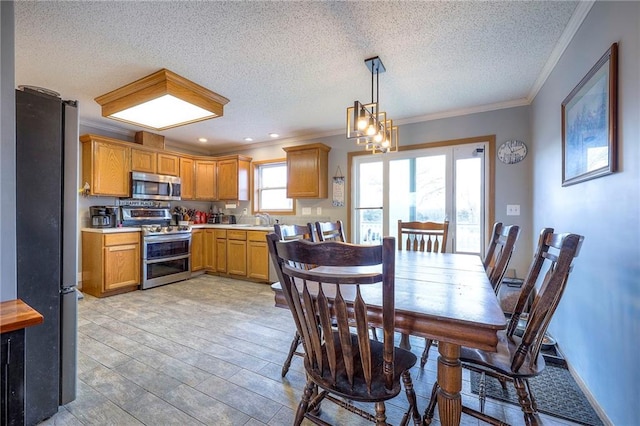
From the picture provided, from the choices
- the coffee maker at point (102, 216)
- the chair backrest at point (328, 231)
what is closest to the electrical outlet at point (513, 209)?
the chair backrest at point (328, 231)

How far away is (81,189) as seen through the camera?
3842 mm

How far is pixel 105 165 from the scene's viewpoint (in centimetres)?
385

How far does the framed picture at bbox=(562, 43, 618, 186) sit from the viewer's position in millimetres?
1461

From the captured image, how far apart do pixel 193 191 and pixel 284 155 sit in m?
1.80

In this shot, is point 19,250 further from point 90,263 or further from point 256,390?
point 90,263

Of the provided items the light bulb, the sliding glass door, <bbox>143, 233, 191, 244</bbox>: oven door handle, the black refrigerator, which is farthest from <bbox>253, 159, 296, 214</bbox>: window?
the black refrigerator

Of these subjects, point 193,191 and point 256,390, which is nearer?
point 256,390

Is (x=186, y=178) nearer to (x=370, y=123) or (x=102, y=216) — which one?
(x=102, y=216)

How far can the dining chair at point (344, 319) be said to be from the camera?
0.93m

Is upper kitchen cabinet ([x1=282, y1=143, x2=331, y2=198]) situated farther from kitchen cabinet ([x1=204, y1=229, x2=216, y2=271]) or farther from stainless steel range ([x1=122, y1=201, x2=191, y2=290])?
stainless steel range ([x1=122, y1=201, x2=191, y2=290])

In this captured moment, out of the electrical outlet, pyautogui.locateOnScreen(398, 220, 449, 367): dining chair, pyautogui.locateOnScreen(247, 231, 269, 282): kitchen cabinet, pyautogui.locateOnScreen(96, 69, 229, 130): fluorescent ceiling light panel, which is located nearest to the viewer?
pyautogui.locateOnScreen(96, 69, 229, 130): fluorescent ceiling light panel

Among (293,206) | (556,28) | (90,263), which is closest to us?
(556,28)

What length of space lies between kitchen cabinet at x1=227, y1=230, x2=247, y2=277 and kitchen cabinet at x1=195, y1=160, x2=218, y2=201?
0.96m

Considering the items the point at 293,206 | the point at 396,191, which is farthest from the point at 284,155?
the point at 396,191
